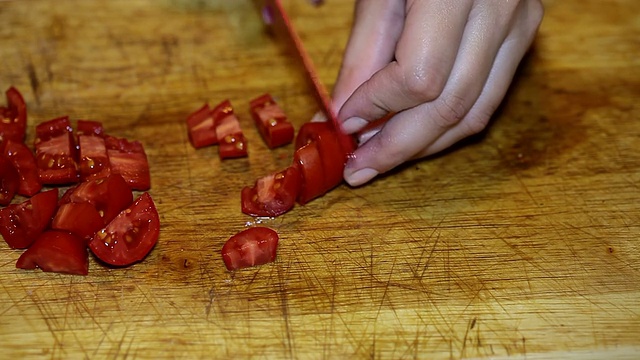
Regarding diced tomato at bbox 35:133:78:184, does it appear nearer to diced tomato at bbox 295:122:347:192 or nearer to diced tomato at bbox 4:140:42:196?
diced tomato at bbox 4:140:42:196

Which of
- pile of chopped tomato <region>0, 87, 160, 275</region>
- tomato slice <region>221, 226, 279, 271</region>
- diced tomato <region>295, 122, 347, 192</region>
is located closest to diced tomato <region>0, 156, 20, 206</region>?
pile of chopped tomato <region>0, 87, 160, 275</region>

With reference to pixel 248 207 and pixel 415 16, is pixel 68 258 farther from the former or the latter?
pixel 415 16

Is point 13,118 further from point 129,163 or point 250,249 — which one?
point 250,249

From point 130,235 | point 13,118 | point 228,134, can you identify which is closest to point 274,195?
point 228,134

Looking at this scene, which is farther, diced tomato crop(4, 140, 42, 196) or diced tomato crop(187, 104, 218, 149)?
diced tomato crop(187, 104, 218, 149)

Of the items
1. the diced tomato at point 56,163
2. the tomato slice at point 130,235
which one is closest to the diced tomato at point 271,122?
the tomato slice at point 130,235

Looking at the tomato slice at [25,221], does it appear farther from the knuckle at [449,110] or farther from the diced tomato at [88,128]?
the knuckle at [449,110]

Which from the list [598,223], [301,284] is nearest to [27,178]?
[301,284]
